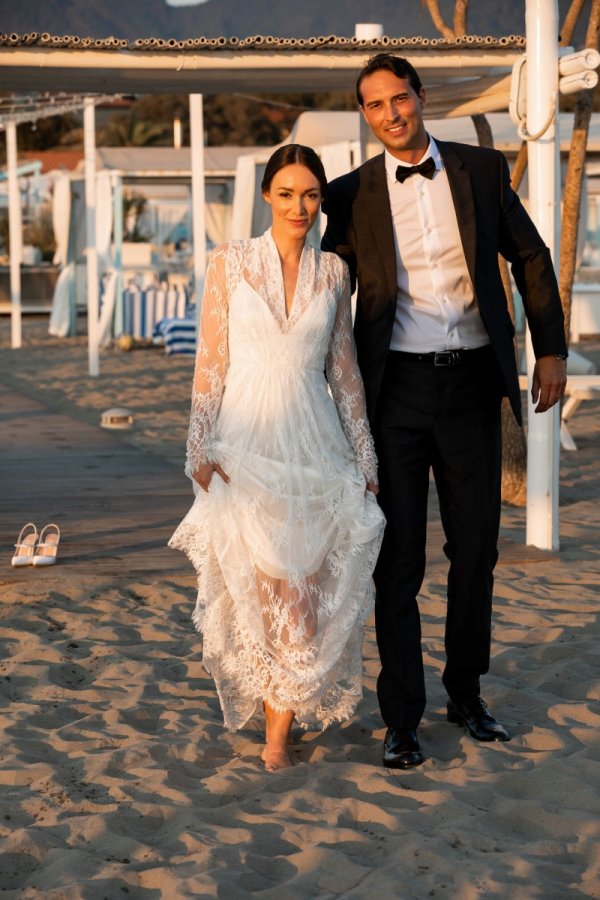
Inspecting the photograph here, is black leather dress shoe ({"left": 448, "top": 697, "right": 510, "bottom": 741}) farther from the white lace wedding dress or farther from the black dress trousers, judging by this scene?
the white lace wedding dress

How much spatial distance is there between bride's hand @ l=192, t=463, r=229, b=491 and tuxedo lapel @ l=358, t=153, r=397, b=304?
655 mm

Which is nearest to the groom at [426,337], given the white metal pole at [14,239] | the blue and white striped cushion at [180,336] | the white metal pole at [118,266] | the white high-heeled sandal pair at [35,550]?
the white high-heeled sandal pair at [35,550]

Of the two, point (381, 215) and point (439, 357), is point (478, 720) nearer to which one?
point (439, 357)

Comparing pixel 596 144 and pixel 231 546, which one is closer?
pixel 231 546

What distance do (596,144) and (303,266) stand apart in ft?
45.4

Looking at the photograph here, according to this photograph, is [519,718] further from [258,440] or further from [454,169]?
[454,169]

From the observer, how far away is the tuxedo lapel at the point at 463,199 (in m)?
3.69

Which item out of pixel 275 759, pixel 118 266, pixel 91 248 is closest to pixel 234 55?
pixel 275 759

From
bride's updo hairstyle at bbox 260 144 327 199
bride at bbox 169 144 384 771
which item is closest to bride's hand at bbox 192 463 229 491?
bride at bbox 169 144 384 771

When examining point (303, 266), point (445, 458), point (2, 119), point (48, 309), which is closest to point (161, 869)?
point (445, 458)

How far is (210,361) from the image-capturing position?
3.84 meters

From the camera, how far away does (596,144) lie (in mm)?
16844

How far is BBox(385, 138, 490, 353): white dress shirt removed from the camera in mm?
3736

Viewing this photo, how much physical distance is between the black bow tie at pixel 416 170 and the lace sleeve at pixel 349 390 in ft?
0.97
